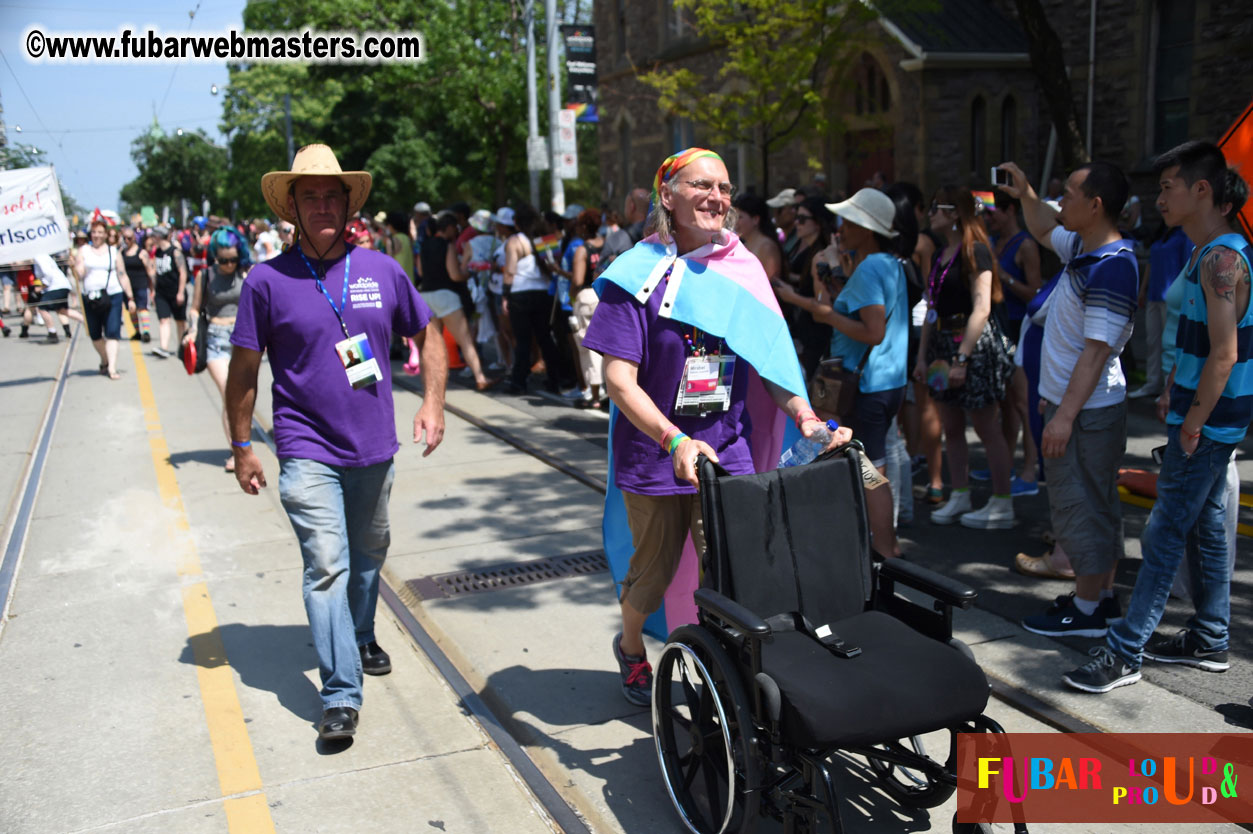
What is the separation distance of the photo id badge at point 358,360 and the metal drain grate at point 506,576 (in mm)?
1699

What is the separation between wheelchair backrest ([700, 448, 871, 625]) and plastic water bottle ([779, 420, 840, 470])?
125 millimetres

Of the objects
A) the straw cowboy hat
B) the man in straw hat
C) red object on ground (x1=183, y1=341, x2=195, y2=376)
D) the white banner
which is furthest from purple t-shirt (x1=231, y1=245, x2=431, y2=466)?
the white banner

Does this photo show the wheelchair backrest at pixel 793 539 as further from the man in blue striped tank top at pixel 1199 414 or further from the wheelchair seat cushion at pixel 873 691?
the man in blue striped tank top at pixel 1199 414

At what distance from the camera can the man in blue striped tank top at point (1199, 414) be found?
Answer: 384 cm

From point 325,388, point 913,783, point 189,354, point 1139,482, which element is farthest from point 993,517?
point 189,354

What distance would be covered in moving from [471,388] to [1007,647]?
8.65 metres

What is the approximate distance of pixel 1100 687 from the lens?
4090 millimetres

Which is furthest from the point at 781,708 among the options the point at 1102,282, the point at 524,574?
the point at 524,574

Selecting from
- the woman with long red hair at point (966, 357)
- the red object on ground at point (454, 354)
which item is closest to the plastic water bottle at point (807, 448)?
the woman with long red hair at point (966, 357)

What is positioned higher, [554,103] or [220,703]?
[554,103]

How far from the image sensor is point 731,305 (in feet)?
11.9

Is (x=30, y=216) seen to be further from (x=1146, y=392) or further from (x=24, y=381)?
(x=1146, y=392)

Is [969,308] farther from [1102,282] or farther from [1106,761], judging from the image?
[1106,761]

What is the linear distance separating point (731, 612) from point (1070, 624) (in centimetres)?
253
